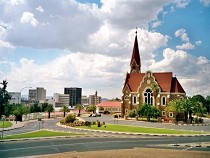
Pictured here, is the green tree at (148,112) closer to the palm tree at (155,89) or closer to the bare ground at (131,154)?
the palm tree at (155,89)

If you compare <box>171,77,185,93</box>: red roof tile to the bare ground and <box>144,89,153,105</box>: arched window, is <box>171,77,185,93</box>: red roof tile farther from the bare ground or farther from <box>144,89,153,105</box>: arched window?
the bare ground

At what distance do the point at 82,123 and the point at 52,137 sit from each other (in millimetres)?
24655

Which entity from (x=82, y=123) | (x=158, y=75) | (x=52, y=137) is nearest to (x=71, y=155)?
(x=52, y=137)

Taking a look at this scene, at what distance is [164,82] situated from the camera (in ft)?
308

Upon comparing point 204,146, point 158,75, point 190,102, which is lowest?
point 204,146

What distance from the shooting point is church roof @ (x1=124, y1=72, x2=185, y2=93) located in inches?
3627

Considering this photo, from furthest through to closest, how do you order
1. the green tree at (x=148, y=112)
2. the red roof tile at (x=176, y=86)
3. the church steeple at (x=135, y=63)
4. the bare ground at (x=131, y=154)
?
the church steeple at (x=135, y=63) < the red roof tile at (x=176, y=86) < the green tree at (x=148, y=112) < the bare ground at (x=131, y=154)

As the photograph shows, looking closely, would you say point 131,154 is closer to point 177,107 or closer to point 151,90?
point 177,107

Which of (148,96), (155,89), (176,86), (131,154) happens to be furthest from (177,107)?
(131,154)

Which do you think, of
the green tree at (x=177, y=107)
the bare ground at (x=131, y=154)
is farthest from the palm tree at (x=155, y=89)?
the bare ground at (x=131, y=154)

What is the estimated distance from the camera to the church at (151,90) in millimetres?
91750

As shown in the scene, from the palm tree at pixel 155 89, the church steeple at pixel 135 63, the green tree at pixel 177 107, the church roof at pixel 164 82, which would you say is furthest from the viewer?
the church steeple at pixel 135 63

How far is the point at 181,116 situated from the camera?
87.4 meters

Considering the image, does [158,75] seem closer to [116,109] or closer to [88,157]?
[116,109]
